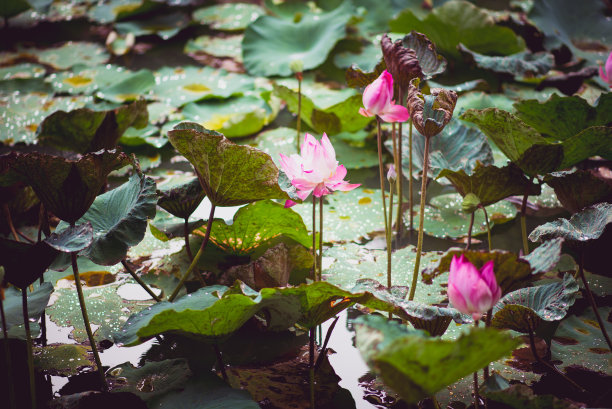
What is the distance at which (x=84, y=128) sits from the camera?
1589 mm

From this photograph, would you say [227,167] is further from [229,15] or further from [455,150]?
[229,15]

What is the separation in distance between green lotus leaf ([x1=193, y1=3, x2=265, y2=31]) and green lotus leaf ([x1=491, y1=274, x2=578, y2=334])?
242 centimetres

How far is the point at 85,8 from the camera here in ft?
11.1

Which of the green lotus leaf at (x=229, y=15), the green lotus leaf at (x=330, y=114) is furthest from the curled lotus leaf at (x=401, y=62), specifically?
the green lotus leaf at (x=229, y=15)

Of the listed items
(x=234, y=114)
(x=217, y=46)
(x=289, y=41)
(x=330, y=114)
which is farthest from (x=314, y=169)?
(x=217, y=46)

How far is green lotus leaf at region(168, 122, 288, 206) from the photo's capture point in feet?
3.74

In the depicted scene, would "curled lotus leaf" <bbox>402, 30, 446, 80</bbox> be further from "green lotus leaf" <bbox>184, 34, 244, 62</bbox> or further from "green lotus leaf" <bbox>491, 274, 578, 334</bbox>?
"green lotus leaf" <bbox>184, 34, 244, 62</bbox>

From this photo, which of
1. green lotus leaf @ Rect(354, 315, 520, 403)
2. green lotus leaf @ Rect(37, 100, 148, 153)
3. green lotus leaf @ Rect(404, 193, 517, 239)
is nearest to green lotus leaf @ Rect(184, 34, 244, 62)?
green lotus leaf @ Rect(37, 100, 148, 153)

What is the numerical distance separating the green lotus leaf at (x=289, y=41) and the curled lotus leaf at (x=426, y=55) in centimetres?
118

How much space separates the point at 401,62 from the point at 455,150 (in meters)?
0.37

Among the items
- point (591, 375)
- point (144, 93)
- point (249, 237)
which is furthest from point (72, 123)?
point (591, 375)

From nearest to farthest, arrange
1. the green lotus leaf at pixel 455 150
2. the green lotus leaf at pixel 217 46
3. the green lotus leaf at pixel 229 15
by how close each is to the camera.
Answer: the green lotus leaf at pixel 455 150
the green lotus leaf at pixel 217 46
the green lotus leaf at pixel 229 15

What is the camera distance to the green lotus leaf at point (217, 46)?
114 inches

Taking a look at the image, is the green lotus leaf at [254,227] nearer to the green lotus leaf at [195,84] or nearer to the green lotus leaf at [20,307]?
the green lotus leaf at [20,307]
